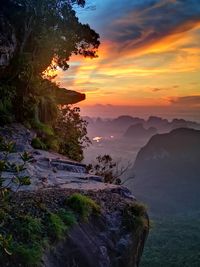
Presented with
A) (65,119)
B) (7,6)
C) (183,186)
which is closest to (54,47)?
(7,6)

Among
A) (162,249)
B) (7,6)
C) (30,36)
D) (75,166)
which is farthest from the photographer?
(162,249)

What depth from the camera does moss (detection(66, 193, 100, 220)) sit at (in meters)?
9.52

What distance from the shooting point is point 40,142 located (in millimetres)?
17453

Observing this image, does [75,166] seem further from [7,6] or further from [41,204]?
[7,6]

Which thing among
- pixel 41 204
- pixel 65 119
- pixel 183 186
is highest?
pixel 65 119

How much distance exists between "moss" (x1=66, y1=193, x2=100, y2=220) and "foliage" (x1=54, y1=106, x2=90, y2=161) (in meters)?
10.9

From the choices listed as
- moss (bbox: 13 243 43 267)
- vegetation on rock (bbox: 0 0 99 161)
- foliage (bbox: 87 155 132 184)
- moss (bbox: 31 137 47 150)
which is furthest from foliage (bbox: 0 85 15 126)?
moss (bbox: 13 243 43 267)

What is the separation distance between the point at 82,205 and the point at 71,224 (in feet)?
2.44

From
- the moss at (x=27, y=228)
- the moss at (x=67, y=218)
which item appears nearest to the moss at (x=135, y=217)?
the moss at (x=67, y=218)

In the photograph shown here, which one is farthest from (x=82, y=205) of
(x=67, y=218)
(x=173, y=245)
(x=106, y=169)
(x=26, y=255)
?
(x=173, y=245)

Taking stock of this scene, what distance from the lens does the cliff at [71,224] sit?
781cm

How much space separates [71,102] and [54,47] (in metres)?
5.78

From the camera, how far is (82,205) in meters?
9.60

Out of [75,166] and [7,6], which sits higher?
[7,6]
